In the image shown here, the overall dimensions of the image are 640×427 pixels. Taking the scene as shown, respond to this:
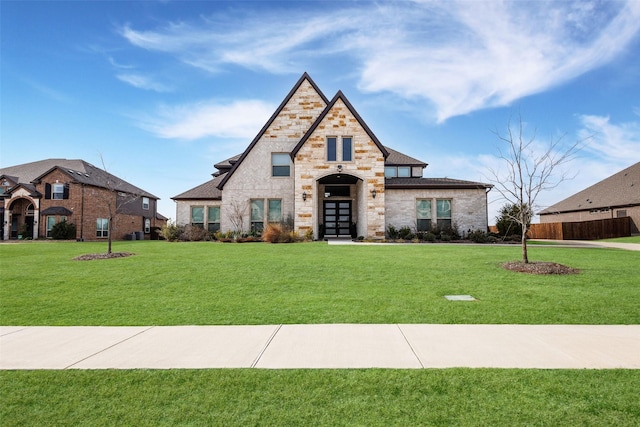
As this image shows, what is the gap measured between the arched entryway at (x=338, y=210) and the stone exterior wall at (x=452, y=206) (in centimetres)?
289

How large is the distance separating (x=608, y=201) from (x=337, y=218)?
99.3 ft

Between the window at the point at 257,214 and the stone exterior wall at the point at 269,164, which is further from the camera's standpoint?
the window at the point at 257,214

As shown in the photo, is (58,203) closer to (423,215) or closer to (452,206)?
(423,215)

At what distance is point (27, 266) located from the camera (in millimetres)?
11758

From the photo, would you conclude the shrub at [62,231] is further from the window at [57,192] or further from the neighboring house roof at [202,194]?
the neighboring house roof at [202,194]

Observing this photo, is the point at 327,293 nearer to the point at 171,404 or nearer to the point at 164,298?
the point at 164,298

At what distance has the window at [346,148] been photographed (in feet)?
74.9

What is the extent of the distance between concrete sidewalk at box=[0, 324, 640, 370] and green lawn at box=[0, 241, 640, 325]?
18.6 inches

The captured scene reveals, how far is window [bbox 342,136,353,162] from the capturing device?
74.9ft

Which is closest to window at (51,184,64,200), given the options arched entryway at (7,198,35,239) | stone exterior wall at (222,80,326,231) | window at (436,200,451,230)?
arched entryway at (7,198,35,239)

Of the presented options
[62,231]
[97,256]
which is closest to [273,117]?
[97,256]

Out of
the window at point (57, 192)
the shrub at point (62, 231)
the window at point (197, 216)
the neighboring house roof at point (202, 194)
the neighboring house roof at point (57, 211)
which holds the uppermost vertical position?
the window at point (57, 192)

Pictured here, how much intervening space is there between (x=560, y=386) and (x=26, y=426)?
4804 mm

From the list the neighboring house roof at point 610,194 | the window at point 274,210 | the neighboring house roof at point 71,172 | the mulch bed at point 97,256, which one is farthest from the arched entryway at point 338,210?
the neighboring house roof at point 71,172
